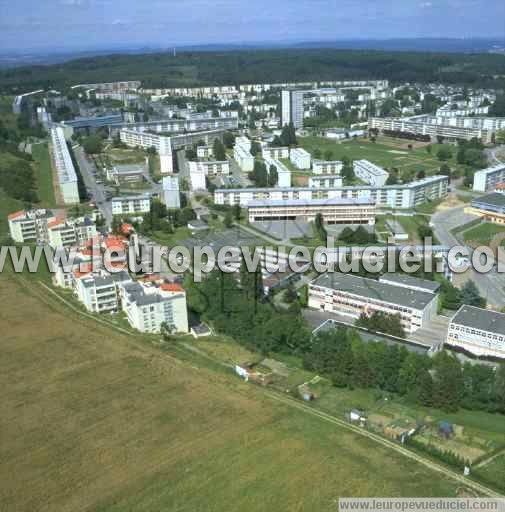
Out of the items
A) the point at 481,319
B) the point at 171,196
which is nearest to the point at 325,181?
the point at 171,196

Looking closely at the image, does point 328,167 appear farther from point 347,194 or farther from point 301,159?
point 347,194

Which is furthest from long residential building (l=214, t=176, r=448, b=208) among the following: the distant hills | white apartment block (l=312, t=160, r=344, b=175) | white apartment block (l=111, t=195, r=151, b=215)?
the distant hills

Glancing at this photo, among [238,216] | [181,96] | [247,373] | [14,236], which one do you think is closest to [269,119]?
[181,96]

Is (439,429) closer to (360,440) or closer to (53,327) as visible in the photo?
(360,440)

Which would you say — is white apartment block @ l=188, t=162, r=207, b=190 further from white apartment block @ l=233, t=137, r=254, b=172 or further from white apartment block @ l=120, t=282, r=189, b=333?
white apartment block @ l=120, t=282, r=189, b=333

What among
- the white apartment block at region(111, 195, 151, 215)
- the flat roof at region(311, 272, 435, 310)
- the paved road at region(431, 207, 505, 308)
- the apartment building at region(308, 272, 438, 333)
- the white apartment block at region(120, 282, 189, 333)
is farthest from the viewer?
the white apartment block at region(111, 195, 151, 215)

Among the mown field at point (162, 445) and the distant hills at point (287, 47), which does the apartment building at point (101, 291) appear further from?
the distant hills at point (287, 47)

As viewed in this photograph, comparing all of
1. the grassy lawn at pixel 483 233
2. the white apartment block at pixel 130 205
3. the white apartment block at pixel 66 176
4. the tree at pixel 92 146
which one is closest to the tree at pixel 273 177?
the white apartment block at pixel 130 205
